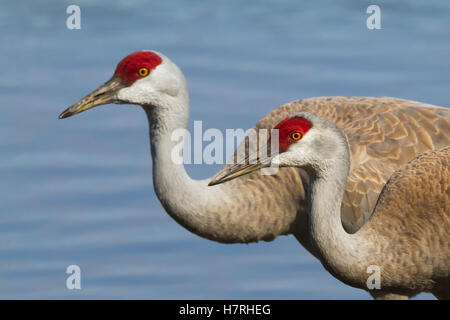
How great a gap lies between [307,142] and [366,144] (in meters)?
1.36

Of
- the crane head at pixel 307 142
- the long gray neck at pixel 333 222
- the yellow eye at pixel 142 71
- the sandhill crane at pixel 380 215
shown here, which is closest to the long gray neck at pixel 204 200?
the yellow eye at pixel 142 71

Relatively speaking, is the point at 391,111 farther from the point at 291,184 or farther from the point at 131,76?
the point at 131,76

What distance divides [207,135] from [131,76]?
1.53 m

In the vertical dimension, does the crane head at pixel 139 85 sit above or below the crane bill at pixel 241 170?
above

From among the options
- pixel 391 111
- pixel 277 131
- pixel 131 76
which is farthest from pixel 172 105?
pixel 391 111

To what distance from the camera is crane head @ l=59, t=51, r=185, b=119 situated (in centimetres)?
899

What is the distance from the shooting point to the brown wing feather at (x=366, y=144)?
9195mm

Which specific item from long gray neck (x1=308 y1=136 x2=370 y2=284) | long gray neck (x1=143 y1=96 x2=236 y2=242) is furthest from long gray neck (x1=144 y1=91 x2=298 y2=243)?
long gray neck (x1=308 y1=136 x2=370 y2=284)

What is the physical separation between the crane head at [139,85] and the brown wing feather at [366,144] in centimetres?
91

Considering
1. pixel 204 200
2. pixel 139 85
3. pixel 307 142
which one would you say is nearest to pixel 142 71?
pixel 139 85

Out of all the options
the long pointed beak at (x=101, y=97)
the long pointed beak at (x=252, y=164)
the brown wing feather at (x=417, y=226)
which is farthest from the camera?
the long pointed beak at (x=101, y=97)

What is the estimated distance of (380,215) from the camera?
334 inches

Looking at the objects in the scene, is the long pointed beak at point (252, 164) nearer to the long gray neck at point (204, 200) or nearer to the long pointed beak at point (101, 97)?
the long gray neck at point (204, 200)

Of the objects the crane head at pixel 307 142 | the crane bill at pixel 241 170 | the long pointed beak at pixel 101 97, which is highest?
the long pointed beak at pixel 101 97
